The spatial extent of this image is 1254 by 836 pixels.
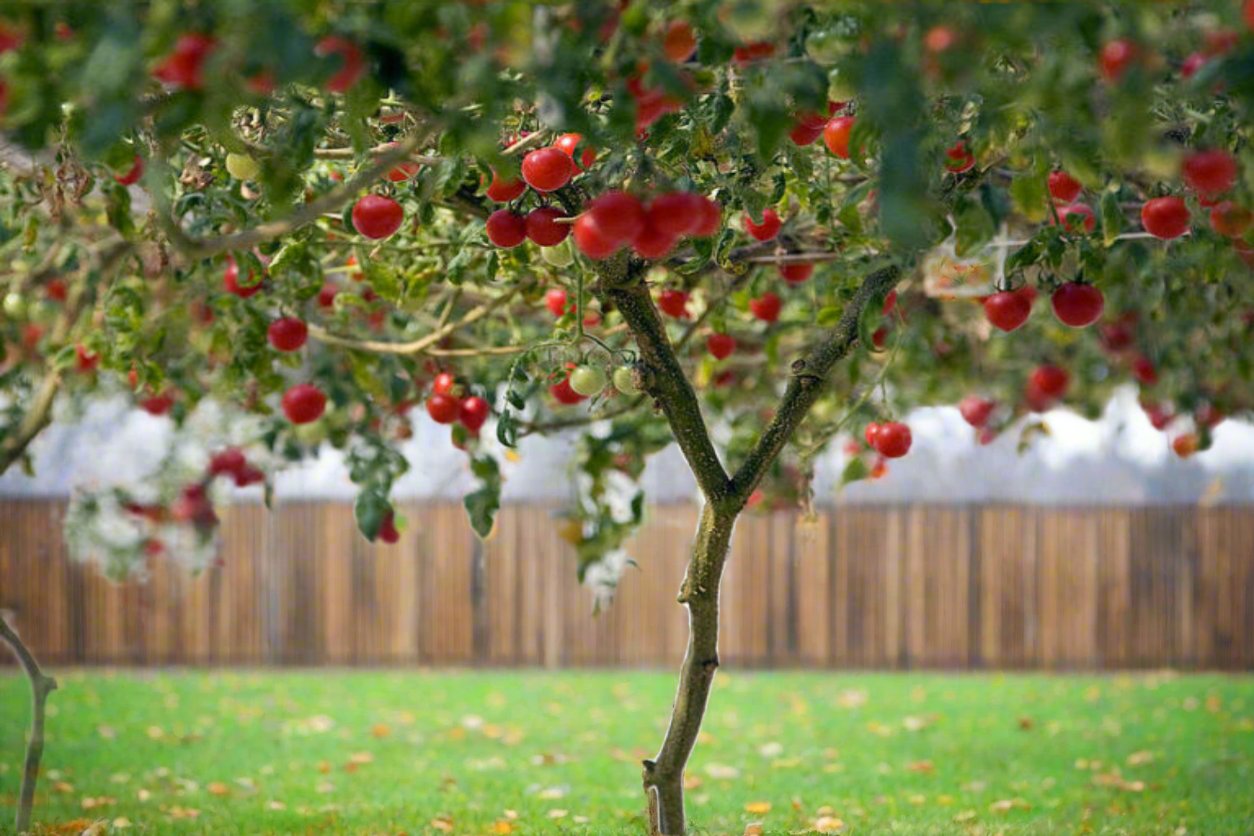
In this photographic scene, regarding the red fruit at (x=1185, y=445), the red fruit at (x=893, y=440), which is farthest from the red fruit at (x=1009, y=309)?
the red fruit at (x=1185, y=445)

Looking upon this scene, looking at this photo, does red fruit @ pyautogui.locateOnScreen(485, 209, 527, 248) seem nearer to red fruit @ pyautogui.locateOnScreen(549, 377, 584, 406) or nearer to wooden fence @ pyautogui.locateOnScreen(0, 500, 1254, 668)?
red fruit @ pyautogui.locateOnScreen(549, 377, 584, 406)

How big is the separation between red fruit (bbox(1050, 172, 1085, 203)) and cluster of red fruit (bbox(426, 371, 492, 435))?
1734 millimetres

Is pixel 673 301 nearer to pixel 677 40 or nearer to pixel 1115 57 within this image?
pixel 677 40

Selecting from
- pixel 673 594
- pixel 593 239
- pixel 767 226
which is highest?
pixel 767 226

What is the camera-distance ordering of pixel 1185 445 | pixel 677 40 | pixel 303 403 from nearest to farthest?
pixel 677 40
pixel 303 403
pixel 1185 445

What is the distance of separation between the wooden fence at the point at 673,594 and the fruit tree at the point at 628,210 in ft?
15.9

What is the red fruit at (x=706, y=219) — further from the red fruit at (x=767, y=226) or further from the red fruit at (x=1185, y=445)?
the red fruit at (x=1185, y=445)

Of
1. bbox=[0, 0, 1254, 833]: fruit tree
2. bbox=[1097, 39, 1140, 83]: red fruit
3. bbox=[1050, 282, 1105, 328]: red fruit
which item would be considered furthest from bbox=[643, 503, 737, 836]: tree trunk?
bbox=[1097, 39, 1140, 83]: red fruit

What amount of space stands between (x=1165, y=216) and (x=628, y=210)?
4.10 ft

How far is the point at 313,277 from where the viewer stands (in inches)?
135

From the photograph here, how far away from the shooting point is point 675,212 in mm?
2002

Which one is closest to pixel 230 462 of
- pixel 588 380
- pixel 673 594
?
pixel 588 380

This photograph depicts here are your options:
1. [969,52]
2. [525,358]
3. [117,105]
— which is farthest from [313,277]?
[969,52]

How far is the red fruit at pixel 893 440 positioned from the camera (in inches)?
138
